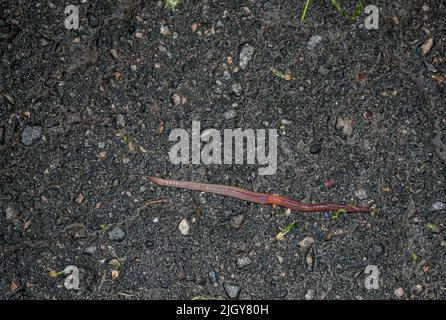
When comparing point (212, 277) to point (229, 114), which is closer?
point (212, 277)

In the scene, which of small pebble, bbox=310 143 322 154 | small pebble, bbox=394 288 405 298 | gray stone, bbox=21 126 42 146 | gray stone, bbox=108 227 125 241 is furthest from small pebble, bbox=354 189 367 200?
gray stone, bbox=21 126 42 146

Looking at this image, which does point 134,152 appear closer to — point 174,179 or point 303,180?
point 174,179

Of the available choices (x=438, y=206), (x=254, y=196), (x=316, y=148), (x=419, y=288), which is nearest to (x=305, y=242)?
(x=254, y=196)

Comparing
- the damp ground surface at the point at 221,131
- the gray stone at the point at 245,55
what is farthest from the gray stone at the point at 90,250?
the gray stone at the point at 245,55

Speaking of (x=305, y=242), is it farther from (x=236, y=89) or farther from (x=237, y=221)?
(x=236, y=89)

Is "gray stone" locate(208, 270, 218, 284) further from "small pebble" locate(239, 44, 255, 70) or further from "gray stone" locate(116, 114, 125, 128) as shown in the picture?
"small pebble" locate(239, 44, 255, 70)
